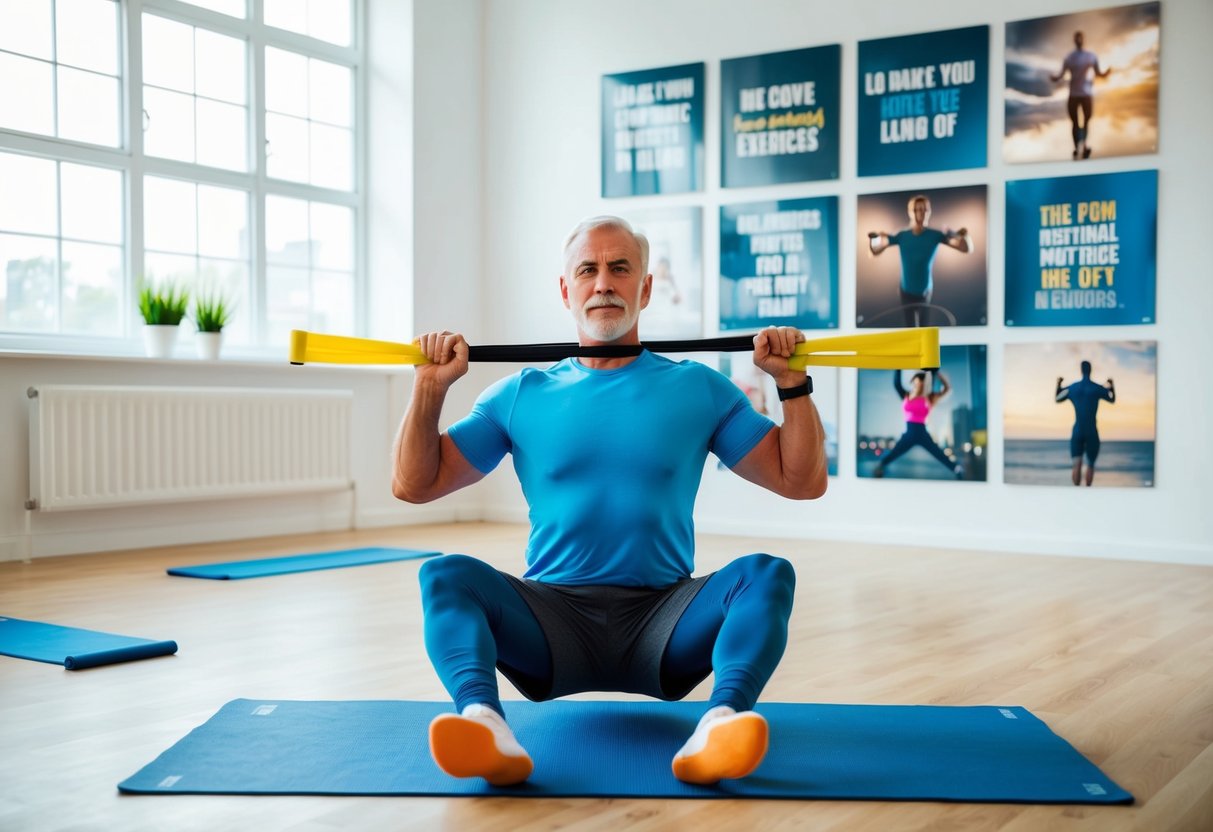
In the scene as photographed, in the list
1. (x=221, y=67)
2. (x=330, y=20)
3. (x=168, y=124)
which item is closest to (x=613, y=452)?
(x=168, y=124)

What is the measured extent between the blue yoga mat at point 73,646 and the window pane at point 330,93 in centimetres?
361

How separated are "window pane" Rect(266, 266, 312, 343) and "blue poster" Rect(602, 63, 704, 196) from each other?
1599mm

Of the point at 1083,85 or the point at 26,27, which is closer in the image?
the point at 26,27

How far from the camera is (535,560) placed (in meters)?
2.11

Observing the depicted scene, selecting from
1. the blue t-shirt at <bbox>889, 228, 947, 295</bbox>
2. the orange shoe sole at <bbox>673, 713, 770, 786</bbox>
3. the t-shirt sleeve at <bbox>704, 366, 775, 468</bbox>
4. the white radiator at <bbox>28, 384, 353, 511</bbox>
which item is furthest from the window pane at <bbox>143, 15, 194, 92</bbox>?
the orange shoe sole at <bbox>673, 713, 770, 786</bbox>

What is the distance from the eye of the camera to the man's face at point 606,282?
2115 mm

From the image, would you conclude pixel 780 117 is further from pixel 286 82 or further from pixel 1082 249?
pixel 286 82

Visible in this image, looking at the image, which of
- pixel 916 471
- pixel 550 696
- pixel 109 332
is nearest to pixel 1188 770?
pixel 550 696

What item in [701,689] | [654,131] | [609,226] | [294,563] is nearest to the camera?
[609,226]

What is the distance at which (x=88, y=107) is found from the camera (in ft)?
16.3

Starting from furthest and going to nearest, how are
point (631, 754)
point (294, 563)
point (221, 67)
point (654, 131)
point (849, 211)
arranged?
point (654, 131) < point (221, 67) < point (849, 211) < point (294, 563) < point (631, 754)

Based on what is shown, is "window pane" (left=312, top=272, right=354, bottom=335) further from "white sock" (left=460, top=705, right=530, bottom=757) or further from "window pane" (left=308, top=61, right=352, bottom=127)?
"white sock" (left=460, top=705, right=530, bottom=757)

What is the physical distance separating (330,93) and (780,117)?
2.30 meters

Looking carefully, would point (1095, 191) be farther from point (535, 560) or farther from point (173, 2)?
point (173, 2)
